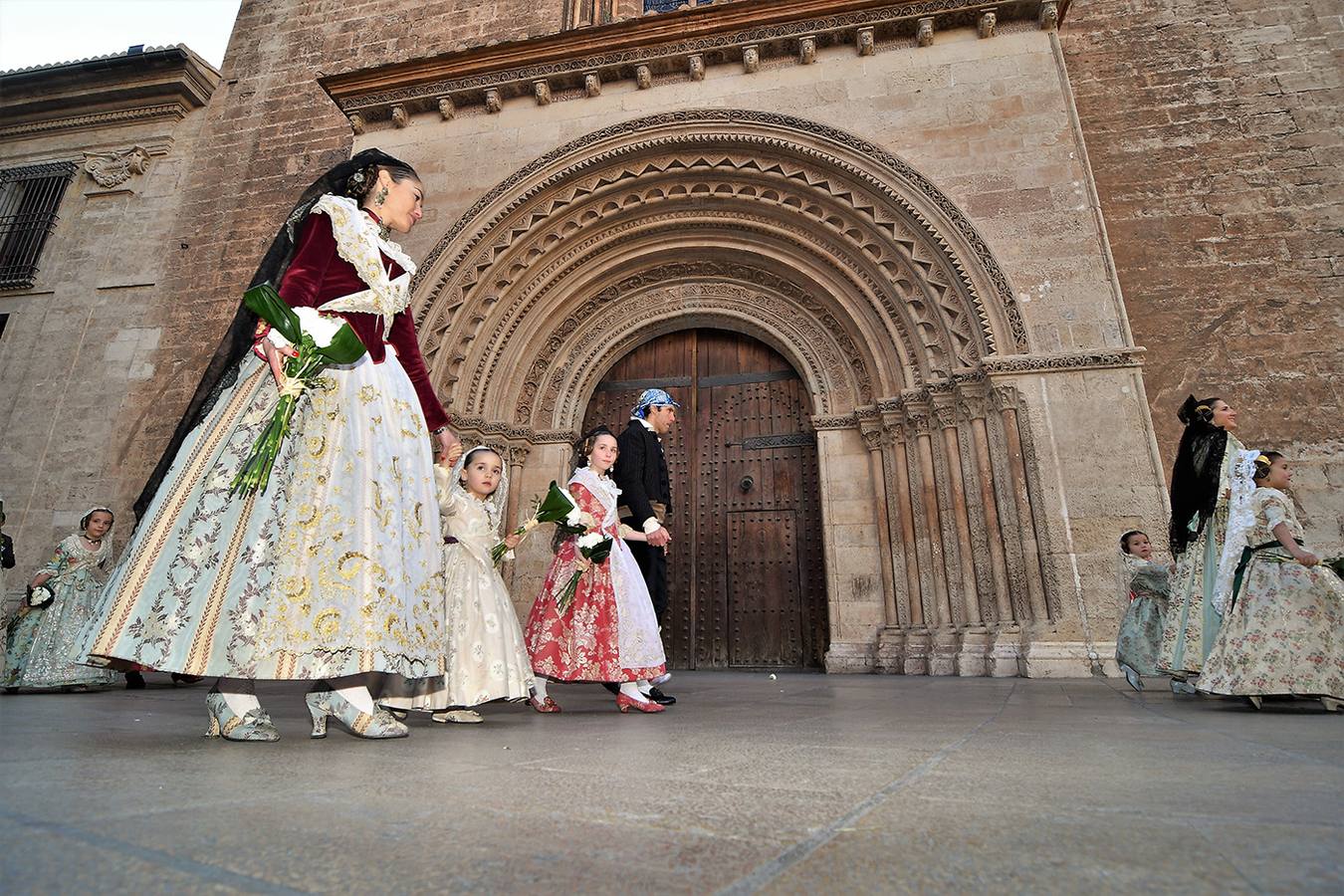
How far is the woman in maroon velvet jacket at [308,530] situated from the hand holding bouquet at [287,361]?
1.5 inches

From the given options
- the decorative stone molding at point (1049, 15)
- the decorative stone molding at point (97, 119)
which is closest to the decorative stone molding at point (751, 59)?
the decorative stone molding at point (1049, 15)

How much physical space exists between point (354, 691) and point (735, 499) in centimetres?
565

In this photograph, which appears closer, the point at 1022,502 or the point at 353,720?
the point at 353,720

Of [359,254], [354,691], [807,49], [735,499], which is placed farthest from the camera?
[735,499]

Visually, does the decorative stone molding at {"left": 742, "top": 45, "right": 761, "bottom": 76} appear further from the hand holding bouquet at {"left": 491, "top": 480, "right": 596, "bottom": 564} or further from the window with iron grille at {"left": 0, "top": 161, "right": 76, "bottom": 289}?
the window with iron grille at {"left": 0, "top": 161, "right": 76, "bottom": 289}

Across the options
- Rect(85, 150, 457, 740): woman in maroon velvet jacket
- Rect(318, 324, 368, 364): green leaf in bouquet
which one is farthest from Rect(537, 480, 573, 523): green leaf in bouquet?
Rect(318, 324, 368, 364): green leaf in bouquet

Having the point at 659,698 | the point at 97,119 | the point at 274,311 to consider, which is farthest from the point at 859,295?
the point at 97,119

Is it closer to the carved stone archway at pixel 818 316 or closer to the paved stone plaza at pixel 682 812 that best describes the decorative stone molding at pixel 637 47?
the carved stone archway at pixel 818 316

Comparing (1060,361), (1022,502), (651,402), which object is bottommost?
(1022,502)

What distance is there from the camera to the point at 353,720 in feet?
6.13

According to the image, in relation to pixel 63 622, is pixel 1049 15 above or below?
above

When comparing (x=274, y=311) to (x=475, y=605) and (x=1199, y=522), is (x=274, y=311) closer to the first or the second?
(x=475, y=605)

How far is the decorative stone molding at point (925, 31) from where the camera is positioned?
6.42m

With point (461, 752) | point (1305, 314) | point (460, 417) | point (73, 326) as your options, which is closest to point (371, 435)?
point (461, 752)
